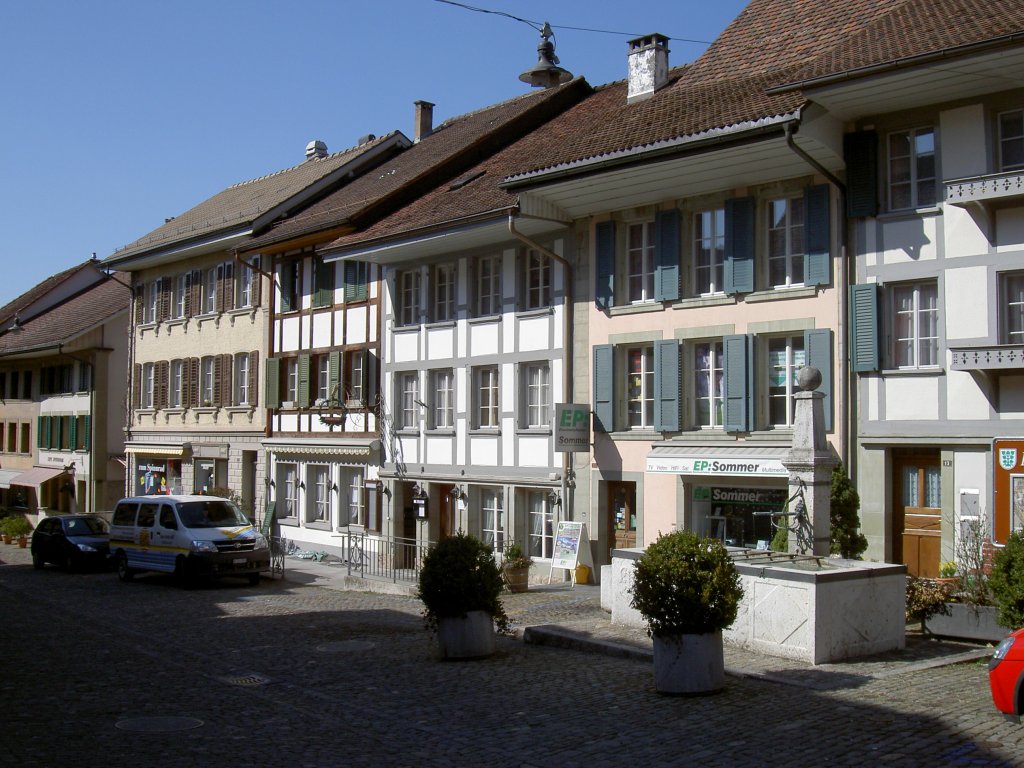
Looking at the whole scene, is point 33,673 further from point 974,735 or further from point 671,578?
point 974,735

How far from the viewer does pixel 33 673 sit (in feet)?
43.5

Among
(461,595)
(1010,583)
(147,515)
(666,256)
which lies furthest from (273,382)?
(1010,583)

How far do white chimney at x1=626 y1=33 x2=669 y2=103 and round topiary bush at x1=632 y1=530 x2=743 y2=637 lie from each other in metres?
15.5

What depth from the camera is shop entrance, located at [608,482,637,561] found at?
72.6ft

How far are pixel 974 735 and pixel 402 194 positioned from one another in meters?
22.6

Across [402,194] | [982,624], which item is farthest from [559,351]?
[982,624]

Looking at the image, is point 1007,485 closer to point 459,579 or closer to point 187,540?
point 459,579

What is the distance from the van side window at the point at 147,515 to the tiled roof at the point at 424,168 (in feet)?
27.5

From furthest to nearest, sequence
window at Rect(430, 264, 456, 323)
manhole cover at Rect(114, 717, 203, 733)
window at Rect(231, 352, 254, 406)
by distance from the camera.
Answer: window at Rect(231, 352, 254, 406)
window at Rect(430, 264, 456, 323)
manhole cover at Rect(114, 717, 203, 733)

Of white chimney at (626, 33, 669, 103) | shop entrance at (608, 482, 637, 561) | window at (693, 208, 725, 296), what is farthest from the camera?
white chimney at (626, 33, 669, 103)

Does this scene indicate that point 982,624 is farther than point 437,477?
No

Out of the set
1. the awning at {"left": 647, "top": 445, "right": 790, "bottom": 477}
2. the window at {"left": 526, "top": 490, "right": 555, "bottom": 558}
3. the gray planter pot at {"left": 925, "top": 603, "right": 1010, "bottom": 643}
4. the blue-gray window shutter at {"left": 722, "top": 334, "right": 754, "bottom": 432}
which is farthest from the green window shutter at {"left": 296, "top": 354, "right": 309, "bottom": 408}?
the gray planter pot at {"left": 925, "top": 603, "right": 1010, "bottom": 643}

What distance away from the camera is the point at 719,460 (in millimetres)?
19688

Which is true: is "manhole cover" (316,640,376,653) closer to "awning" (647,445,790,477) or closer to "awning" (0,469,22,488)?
"awning" (647,445,790,477)
